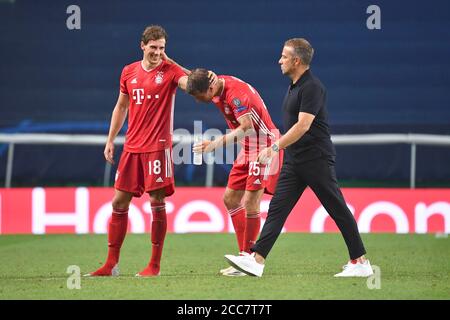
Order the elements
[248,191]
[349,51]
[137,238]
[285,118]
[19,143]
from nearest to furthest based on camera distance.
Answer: [285,118] → [248,191] → [137,238] → [19,143] → [349,51]

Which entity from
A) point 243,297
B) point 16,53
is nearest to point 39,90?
point 16,53

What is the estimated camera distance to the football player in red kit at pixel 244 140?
6.89 metres

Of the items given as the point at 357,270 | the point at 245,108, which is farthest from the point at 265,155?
the point at 357,270

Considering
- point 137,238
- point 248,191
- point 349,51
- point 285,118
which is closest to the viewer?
point 285,118

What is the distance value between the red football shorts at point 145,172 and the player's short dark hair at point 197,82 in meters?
0.64

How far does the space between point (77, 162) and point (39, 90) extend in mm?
1249

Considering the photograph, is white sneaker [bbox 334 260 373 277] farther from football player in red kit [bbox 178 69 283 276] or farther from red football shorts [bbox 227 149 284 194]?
red football shorts [bbox 227 149 284 194]

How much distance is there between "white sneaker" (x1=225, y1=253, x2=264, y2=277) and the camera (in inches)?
265

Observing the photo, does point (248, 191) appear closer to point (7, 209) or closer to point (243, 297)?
point (243, 297)

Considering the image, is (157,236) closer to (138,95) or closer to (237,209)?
(237,209)

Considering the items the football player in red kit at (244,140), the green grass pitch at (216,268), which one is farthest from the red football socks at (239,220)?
the green grass pitch at (216,268)

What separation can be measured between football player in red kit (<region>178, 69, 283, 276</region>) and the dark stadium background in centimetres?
523

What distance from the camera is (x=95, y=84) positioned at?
13.1 metres

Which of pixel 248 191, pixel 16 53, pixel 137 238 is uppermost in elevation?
pixel 16 53
